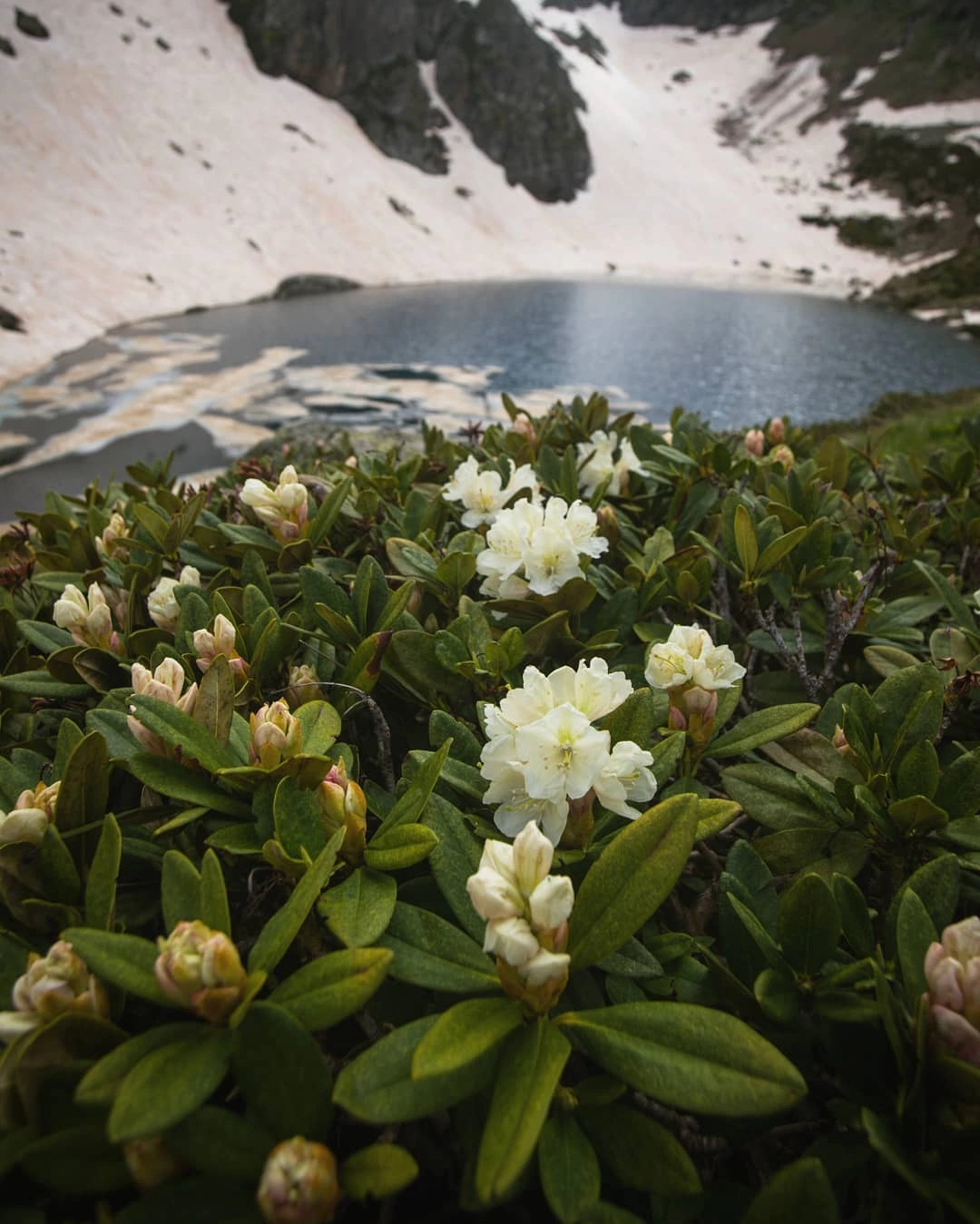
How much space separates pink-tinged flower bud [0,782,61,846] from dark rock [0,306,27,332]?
43.4 feet

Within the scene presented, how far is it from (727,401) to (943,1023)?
11.9 meters

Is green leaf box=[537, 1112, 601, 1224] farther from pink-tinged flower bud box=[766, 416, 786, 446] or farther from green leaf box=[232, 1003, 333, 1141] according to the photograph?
pink-tinged flower bud box=[766, 416, 786, 446]

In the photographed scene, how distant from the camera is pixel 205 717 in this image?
0.90 metres

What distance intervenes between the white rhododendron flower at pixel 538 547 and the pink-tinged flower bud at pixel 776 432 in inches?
49.5

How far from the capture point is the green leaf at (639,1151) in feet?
2.01

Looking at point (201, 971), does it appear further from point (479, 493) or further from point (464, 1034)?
point (479, 493)

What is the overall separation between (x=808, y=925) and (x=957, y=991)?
5.8 inches

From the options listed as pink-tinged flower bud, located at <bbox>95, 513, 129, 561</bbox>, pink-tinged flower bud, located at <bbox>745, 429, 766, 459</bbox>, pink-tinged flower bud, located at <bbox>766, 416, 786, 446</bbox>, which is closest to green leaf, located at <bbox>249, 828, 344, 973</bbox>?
pink-tinged flower bud, located at <bbox>95, 513, 129, 561</bbox>

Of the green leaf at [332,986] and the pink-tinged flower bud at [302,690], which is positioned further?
the pink-tinged flower bud at [302,690]

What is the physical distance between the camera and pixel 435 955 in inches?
28.6

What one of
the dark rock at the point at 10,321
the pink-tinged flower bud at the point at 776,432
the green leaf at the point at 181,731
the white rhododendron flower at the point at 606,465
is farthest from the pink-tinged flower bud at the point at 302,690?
the dark rock at the point at 10,321

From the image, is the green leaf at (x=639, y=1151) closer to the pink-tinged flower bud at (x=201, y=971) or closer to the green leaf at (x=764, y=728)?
the pink-tinged flower bud at (x=201, y=971)

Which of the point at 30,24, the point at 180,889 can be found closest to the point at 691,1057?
the point at 180,889

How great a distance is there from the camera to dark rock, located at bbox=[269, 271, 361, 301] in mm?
18688
